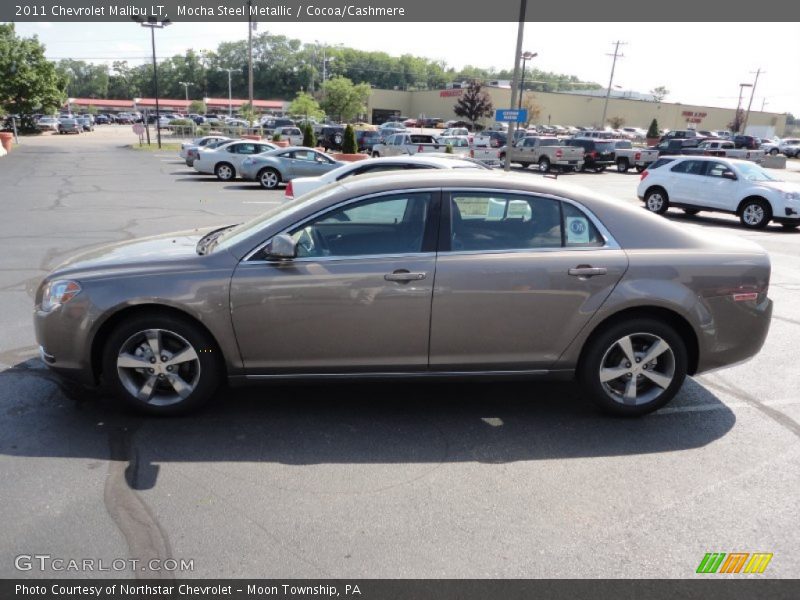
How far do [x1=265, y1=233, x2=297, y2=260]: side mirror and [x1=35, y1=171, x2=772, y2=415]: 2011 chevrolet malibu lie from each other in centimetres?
2

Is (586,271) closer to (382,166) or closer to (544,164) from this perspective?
(382,166)

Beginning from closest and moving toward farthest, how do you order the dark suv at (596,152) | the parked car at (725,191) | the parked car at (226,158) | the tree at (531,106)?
the parked car at (725,191), the parked car at (226,158), the dark suv at (596,152), the tree at (531,106)

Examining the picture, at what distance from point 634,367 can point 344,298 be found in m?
2.05

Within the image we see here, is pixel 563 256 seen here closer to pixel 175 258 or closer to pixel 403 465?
pixel 403 465

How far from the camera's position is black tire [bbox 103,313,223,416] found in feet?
13.0

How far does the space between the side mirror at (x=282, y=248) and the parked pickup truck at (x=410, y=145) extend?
24.1 metres

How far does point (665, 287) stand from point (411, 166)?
643 cm

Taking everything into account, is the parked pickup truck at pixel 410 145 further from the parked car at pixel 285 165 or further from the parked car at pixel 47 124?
the parked car at pixel 47 124

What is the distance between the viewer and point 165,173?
25.0 m

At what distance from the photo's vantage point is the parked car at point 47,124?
63612 millimetres

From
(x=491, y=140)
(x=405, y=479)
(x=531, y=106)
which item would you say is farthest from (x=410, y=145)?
(x=531, y=106)

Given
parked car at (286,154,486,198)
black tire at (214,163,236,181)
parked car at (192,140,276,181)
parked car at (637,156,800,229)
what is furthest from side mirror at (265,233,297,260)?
black tire at (214,163,236,181)

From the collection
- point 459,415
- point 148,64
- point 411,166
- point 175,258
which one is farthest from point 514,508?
point 148,64

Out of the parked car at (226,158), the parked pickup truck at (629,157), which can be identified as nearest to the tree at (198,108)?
the parked pickup truck at (629,157)
